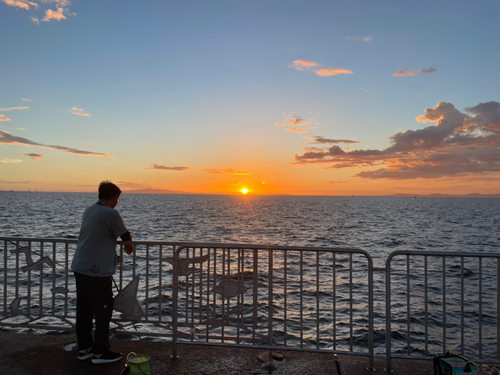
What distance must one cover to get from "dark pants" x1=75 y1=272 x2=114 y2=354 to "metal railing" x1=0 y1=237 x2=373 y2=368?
0.34 metres

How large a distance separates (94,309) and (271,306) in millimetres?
2223

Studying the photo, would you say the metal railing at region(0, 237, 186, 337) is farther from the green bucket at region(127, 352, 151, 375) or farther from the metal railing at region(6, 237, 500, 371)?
the green bucket at region(127, 352, 151, 375)

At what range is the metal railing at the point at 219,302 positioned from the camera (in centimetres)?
449

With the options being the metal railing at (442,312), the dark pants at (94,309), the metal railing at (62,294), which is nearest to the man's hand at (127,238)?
the metal railing at (62,294)

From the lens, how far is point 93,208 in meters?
4.16

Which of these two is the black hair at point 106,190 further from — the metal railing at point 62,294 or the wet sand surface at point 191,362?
the wet sand surface at point 191,362

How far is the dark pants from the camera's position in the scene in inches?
165

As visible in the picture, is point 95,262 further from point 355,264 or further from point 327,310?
point 355,264

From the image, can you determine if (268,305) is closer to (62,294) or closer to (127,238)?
(127,238)

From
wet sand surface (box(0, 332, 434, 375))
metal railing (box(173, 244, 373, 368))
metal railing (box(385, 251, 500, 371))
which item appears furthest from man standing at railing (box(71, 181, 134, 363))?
metal railing (box(385, 251, 500, 371))

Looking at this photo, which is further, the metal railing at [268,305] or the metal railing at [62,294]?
the metal railing at [62,294]

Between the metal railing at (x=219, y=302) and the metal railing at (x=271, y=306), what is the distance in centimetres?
1

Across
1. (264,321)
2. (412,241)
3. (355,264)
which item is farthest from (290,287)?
(412,241)

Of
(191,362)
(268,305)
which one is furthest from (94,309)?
(268,305)
